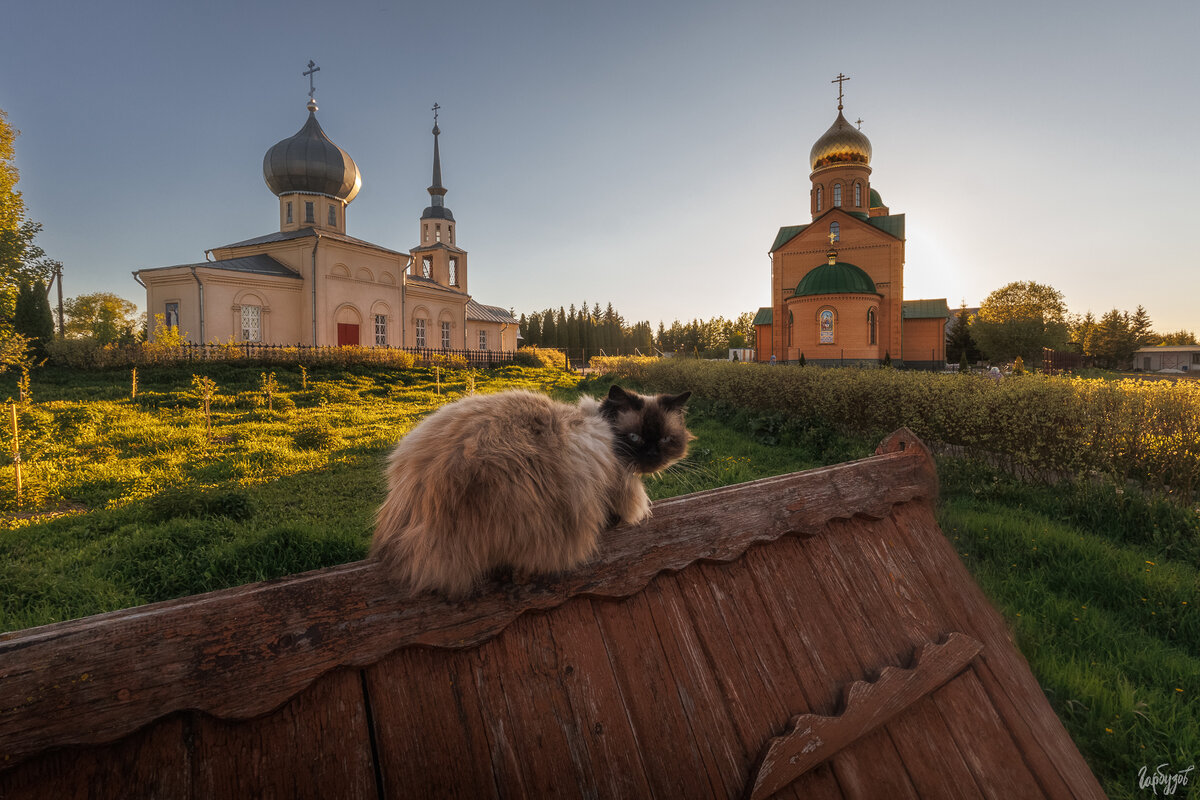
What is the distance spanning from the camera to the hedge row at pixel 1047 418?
5.23m

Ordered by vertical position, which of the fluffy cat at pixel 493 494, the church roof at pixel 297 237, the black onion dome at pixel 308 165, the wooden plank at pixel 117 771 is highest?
the black onion dome at pixel 308 165

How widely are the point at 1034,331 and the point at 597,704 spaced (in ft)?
161

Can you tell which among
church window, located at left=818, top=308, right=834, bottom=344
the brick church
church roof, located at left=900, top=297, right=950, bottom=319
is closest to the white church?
the brick church

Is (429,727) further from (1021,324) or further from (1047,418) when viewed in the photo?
(1021,324)

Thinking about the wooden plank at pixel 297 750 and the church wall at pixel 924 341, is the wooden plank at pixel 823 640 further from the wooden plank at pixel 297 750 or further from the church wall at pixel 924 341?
the church wall at pixel 924 341

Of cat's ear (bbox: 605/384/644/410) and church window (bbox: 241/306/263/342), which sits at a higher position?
church window (bbox: 241/306/263/342)

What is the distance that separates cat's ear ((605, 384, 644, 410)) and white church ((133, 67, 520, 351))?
26054mm

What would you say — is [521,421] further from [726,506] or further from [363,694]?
[726,506]

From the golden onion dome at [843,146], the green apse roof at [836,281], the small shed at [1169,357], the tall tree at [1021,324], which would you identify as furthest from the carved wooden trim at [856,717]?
the small shed at [1169,357]

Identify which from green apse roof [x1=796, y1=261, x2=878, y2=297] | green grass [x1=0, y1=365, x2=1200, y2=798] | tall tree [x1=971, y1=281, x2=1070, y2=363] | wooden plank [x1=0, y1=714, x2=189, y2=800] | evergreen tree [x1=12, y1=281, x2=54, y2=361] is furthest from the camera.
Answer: tall tree [x1=971, y1=281, x2=1070, y2=363]

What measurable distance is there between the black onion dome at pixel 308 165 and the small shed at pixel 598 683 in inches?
1272

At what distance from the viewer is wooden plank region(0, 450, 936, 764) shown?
0.78 metres

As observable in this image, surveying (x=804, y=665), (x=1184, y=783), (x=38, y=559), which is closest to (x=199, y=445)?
(x=38, y=559)

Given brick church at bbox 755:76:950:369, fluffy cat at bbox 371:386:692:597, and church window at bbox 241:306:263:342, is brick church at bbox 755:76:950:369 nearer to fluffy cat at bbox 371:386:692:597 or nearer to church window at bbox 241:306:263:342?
church window at bbox 241:306:263:342
